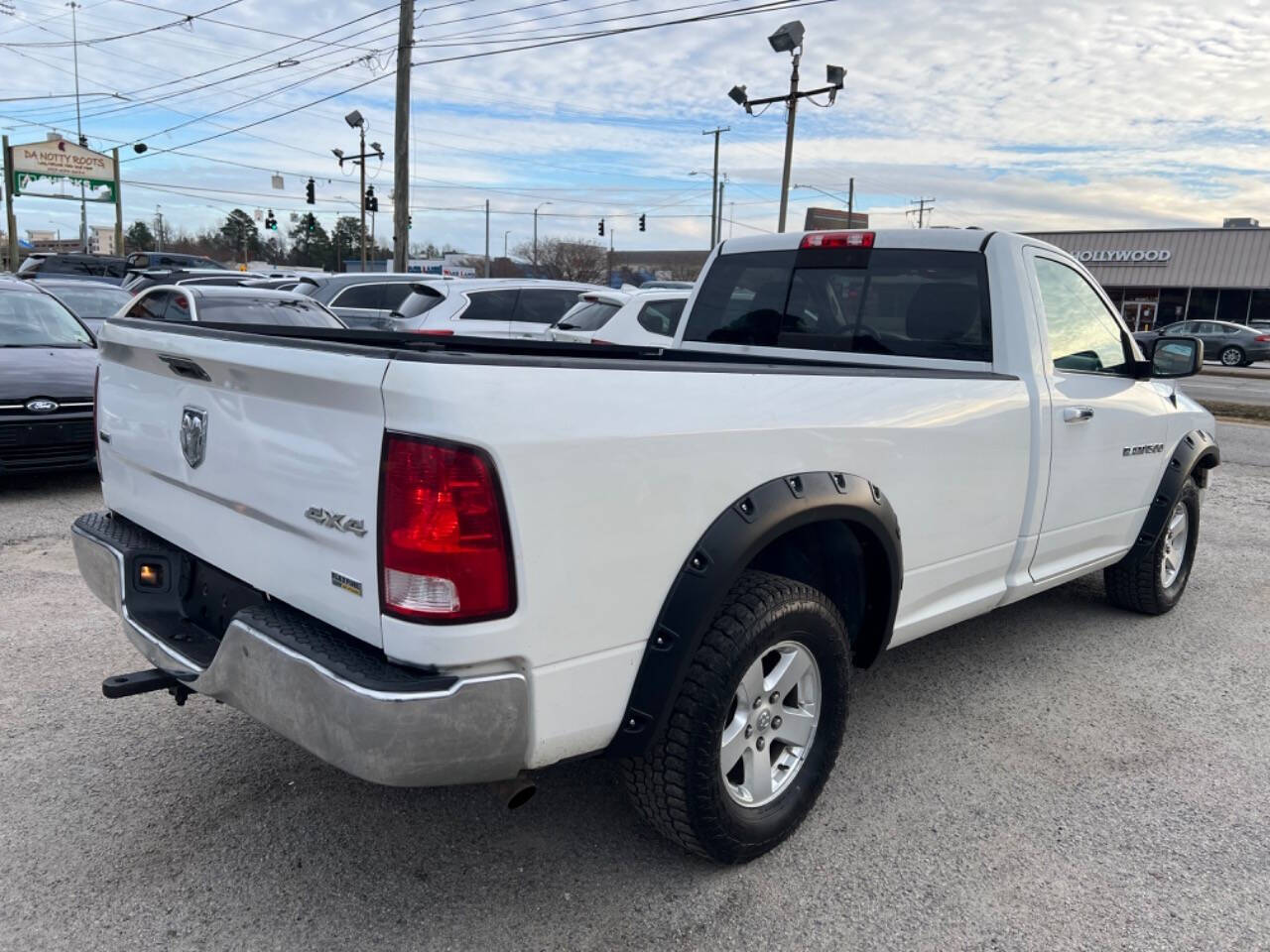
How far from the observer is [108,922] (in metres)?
2.42

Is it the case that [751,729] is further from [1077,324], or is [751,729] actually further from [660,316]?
[660,316]

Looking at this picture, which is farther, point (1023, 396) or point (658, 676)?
point (1023, 396)

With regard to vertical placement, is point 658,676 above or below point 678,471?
below

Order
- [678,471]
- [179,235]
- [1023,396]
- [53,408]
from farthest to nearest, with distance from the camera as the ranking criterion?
[179,235], [53,408], [1023,396], [678,471]

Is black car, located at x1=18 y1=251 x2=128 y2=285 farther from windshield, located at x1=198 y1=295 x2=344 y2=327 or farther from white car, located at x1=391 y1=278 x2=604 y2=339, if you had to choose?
windshield, located at x1=198 y1=295 x2=344 y2=327

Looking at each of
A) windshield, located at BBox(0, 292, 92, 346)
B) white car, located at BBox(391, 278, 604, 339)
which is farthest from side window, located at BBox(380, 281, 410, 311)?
windshield, located at BBox(0, 292, 92, 346)

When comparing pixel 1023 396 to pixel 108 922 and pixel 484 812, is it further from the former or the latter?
pixel 108 922

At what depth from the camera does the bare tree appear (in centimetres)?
8219

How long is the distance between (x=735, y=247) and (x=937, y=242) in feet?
3.33

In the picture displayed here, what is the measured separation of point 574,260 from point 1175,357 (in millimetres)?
81807

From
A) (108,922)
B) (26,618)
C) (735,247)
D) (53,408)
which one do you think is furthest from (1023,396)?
(53,408)

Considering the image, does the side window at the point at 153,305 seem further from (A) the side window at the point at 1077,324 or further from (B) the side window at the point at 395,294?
(A) the side window at the point at 1077,324

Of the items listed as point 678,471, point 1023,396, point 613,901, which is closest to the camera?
point 678,471

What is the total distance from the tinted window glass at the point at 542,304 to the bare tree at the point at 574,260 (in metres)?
66.2
